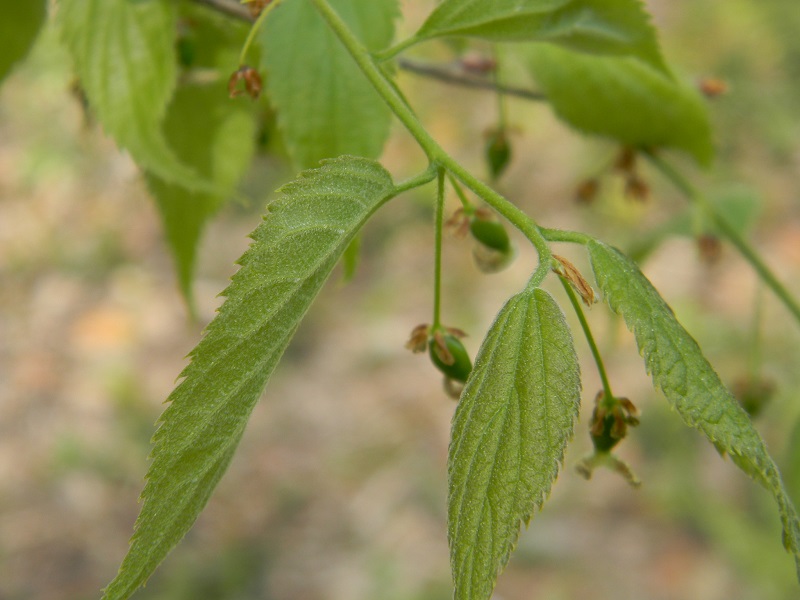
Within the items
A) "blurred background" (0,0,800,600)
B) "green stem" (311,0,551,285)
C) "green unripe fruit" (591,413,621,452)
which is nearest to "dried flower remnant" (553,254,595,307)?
"green stem" (311,0,551,285)

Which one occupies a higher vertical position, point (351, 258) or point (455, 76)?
point (351, 258)

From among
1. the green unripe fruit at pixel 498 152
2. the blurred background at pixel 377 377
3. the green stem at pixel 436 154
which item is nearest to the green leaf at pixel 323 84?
the green stem at pixel 436 154

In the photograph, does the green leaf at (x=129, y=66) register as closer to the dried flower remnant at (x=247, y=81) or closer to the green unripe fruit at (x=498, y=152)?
the dried flower remnant at (x=247, y=81)

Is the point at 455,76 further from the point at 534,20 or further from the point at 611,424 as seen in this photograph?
the point at 611,424

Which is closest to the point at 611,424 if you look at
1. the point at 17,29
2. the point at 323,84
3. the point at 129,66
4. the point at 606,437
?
the point at 606,437

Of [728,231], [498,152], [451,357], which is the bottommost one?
[728,231]

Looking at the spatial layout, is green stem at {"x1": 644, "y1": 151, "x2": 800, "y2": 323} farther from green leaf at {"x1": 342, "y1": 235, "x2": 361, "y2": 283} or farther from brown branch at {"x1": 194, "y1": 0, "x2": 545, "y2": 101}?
green leaf at {"x1": 342, "y1": 235, "x2": 361, "y2": 283}
